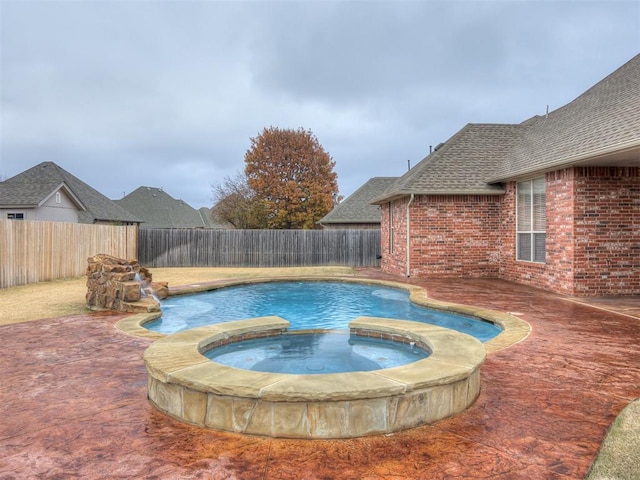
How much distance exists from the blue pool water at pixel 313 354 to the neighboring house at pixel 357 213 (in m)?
18.4

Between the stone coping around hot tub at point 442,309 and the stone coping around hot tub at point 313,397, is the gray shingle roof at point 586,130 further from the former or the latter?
the stone coping around hot tub at point 313,397

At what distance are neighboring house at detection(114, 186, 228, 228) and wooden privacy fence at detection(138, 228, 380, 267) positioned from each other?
17.3m

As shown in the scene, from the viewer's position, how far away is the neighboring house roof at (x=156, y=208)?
121 feet

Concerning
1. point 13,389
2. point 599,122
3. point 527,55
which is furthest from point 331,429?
point 527,55

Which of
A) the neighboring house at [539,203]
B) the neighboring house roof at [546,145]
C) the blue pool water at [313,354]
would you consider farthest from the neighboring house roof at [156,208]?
the blue pool water at [313,354]

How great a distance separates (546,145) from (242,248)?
526 inches

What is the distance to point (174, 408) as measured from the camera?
125 inches

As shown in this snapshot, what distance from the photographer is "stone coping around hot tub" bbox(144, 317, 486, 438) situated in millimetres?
2809

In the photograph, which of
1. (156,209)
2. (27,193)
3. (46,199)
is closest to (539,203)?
(46,199)

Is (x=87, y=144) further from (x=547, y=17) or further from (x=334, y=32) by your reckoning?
(x=547, y=17)

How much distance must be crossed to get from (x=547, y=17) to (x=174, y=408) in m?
16.0

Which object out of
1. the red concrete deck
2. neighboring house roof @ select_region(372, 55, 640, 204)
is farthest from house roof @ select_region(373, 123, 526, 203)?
the red concrete deck

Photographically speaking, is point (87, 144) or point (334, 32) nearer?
point (334, 32)

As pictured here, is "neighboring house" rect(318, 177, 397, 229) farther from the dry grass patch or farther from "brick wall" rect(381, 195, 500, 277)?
the dry grass patch
